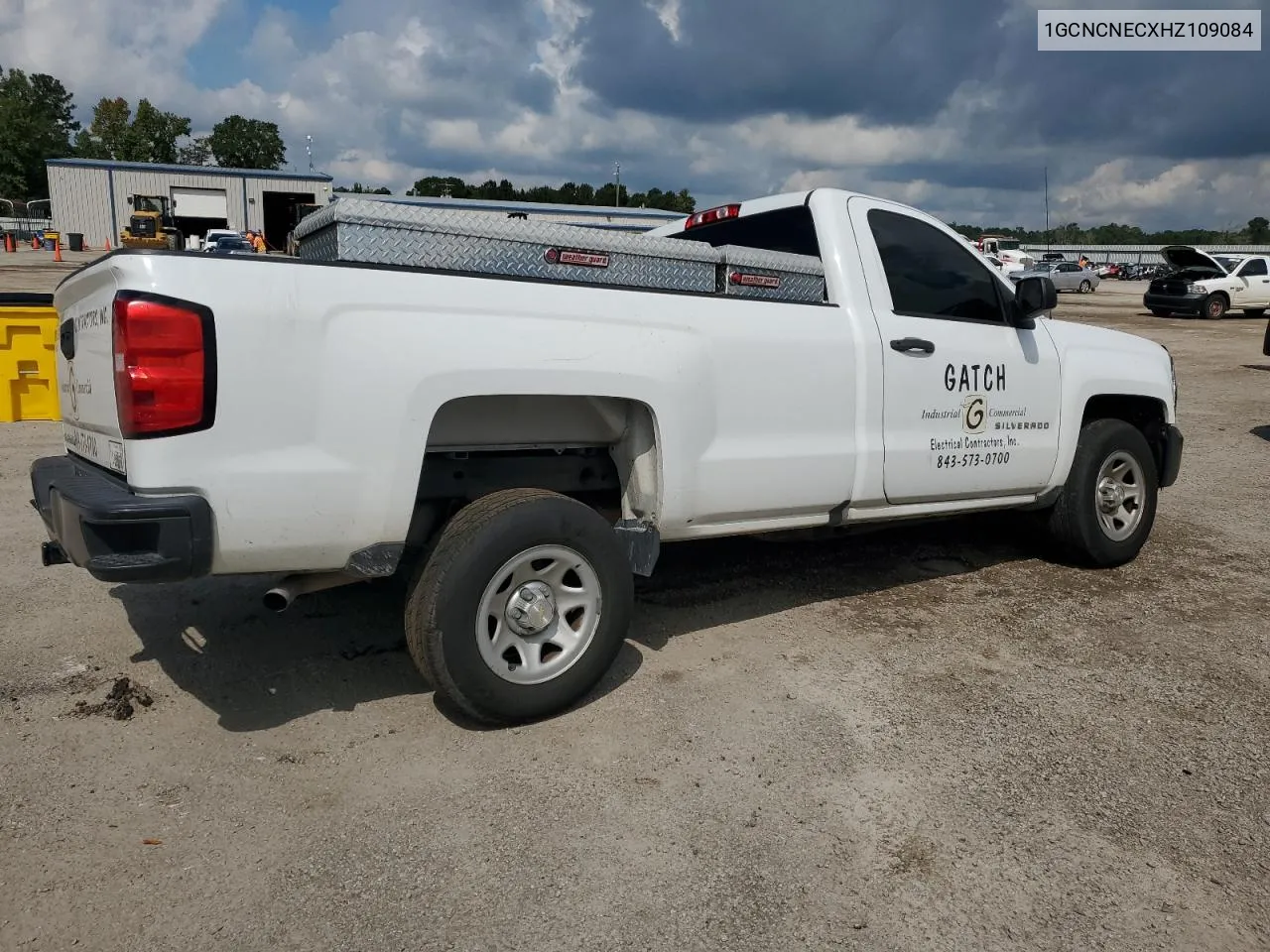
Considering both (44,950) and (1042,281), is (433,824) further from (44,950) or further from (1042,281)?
(1042,281)

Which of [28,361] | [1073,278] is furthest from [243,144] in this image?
[28,361]

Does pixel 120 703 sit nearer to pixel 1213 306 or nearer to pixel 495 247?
pixel 495 247

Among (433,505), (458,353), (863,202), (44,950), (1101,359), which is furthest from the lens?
(1101,359)

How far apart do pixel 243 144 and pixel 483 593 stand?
11360 cm

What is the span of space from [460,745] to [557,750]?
342 millimetres

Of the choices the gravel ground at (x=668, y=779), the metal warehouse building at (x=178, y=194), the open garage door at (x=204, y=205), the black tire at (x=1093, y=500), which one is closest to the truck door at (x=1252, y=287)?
the black tire at (x=1093, y=500)

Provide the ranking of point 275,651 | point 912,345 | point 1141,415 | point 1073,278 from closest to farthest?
point 275,651 < point 912,345 < point 1141,415 < point 1073,278

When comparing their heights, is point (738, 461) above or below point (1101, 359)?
below

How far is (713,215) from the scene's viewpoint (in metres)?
5.35

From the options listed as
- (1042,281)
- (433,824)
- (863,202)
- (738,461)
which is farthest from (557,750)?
(1042,281)

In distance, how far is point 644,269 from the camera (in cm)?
383

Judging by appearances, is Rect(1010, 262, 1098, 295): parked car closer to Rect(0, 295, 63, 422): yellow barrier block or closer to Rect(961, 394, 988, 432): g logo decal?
Rect(0, 295, 63, 422): yellow barrier block

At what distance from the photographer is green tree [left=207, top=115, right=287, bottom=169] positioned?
339 feet

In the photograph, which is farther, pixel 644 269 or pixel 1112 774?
pixel 644 269
